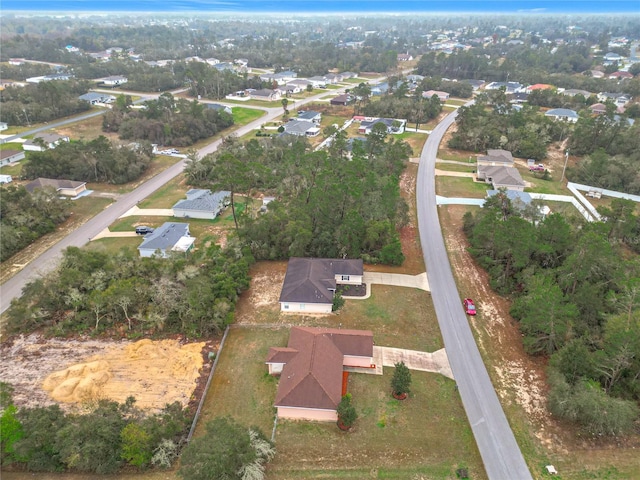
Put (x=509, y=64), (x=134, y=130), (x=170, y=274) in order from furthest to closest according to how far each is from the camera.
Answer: (x=509, y=64)
(x=134, y=130)
(x=170, y=274)

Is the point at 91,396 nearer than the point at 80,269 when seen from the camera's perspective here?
Yes

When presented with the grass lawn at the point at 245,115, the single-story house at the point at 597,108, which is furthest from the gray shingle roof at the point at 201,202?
the single-story house at the point at 597,108

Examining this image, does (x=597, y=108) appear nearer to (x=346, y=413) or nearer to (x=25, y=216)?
(x=346, y=413)

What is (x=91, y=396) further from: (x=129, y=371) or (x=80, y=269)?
(x=80, y=269)

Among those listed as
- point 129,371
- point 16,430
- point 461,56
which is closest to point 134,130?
point 129,371

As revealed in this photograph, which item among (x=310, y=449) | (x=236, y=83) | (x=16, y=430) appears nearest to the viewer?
(x=16, y=430)

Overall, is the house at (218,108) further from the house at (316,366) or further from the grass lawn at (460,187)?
the house at (316,366)
